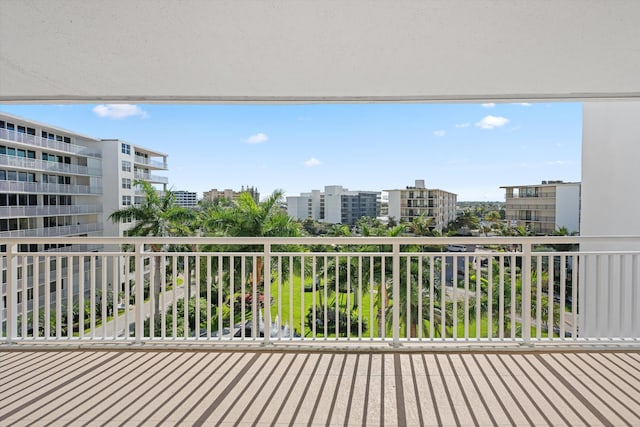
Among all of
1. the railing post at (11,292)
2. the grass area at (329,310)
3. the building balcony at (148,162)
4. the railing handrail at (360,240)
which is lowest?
the grass area at (329,310)

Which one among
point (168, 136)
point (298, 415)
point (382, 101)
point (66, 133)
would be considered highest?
point (168, 136)

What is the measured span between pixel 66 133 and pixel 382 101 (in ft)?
90.0

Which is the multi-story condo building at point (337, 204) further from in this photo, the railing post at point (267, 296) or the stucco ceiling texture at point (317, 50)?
the railing post at point (267, 296)

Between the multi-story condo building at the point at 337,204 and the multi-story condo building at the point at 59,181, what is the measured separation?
41.0 ft

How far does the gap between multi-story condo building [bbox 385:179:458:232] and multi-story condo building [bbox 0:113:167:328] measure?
60.3 ft

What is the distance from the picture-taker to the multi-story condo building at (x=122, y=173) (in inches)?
891

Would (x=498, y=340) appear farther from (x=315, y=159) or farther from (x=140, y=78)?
(x=315, y=159)

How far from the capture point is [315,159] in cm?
4481

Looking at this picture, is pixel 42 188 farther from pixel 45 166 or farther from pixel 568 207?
pixel 568 207

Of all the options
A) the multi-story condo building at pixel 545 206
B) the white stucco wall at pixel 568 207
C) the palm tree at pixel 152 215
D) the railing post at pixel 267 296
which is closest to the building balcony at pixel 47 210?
the palm tree at pixel 152 215

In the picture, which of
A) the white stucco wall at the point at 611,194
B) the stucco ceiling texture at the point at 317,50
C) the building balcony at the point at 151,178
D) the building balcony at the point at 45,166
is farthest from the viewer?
the building balcony at the point at 151,178

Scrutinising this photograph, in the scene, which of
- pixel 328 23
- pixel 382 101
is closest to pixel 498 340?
pixel 382 101

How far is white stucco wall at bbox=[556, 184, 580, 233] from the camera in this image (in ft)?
52.3

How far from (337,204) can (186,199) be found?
12.6 metres
